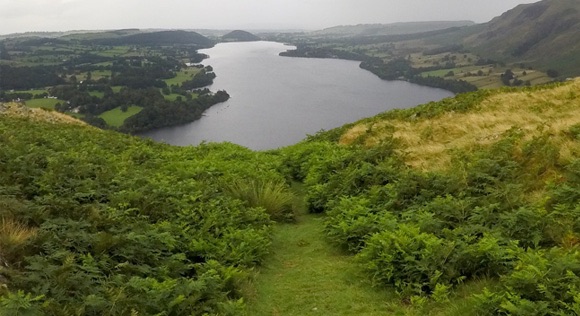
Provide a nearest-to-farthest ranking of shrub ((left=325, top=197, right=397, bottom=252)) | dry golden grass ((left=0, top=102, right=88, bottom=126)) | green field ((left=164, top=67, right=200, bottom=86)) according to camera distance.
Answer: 1. shrub ((left=325, top=197, right=397, bottom=252))
2. dry golden grass ((left=0, top=102, right=88, bottom=126))
3. green field ((left=164, top=67, right=200, bottom=86))

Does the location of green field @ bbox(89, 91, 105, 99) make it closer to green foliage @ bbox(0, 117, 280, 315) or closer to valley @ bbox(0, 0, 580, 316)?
valley @ bbox(0, 0, 580, 316)

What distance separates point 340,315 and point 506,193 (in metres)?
4.14

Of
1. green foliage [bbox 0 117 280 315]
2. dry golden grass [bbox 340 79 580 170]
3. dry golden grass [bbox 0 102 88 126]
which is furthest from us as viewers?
dry golden grass [bbox 0 102 88 126]

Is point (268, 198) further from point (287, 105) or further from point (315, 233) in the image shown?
point (287, 105)

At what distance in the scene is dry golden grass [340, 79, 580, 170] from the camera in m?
11.3

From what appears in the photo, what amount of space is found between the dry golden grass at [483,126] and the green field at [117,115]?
90780 millimetres

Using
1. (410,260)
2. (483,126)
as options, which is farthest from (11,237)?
(483,126)

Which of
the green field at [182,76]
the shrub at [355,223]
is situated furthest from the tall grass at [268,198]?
the green field at [182,76]

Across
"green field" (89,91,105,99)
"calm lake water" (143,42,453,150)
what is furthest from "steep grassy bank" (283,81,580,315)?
"green field" (89,91,105,99)

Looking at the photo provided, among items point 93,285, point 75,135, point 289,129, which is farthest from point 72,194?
point 289,129

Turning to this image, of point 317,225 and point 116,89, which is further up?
point 317,225

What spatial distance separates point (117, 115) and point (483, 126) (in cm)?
10790

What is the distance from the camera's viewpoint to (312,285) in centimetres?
687

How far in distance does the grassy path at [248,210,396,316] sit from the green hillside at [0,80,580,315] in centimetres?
3
